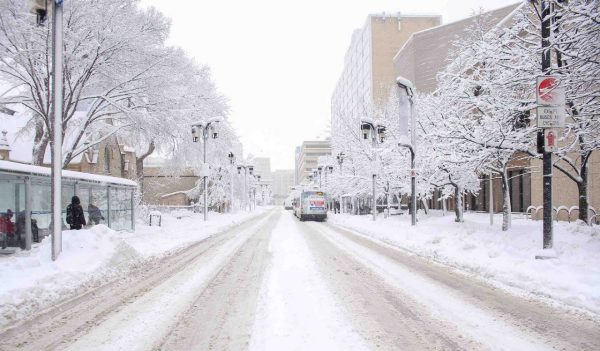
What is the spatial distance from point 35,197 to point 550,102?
1519cm

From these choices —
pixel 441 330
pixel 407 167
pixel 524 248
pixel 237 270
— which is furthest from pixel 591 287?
pixel 407 167

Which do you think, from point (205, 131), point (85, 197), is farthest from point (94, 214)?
point (205, 131)

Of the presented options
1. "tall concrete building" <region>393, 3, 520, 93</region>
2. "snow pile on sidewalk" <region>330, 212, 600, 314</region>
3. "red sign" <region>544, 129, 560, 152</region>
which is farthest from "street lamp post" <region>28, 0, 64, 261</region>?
"tall concrete building" <region>393, 3, 520, 93</region>

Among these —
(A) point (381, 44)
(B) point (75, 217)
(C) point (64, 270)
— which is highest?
(A) point (381, 44)

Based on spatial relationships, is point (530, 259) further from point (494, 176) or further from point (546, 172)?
point (494, 176)

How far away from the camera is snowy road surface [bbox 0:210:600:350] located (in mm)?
→ 4633

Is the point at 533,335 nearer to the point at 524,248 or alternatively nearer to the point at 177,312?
the point at 177,312

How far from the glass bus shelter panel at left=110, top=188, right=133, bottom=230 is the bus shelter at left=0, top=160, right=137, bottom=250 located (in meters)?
0.17

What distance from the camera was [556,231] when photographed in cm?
1207

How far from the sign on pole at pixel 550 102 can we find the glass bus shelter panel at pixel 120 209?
16774 millimetres

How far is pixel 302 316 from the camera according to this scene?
18.2ft

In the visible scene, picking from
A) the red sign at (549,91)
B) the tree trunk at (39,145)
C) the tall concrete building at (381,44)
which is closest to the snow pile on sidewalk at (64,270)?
the tree trunk at (39,145)

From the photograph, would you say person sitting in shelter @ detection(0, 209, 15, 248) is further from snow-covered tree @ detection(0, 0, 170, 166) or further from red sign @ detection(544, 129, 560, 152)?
red sign @ detection(544, 129, 560, 152)

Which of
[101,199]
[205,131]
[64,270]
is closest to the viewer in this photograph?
[64,270]
